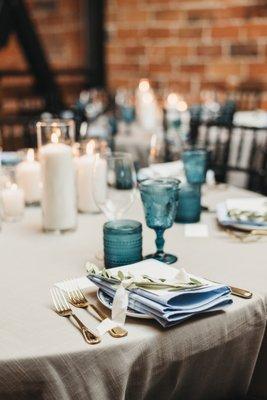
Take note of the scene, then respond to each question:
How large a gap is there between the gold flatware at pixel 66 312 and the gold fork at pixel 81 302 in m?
0.01

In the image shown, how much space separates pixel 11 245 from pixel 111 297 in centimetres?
40

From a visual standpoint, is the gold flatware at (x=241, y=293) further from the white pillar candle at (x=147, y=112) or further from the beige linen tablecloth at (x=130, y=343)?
the white pillar candle at (x=147, y=112)

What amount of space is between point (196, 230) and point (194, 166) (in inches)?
12.2

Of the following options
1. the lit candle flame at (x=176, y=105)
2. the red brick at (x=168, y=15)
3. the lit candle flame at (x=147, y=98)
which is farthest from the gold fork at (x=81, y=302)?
the red brick at (x=168, y=15)

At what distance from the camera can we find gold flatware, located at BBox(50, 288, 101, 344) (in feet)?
2.70

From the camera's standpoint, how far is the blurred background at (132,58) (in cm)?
413

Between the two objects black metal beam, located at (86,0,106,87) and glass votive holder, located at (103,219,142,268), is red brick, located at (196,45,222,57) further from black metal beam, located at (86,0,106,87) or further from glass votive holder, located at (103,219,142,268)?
glass votive holder, located at (103,219,142,268)

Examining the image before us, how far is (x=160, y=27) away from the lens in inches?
187

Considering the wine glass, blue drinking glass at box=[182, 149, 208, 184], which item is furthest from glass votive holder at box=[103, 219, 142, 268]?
blue drinking glass at box=[182, 149, 208, 184]

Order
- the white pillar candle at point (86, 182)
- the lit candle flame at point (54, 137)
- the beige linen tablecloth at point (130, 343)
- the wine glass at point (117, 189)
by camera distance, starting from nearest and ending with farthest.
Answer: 1. the beige linen tablecloth at point (130, 343)
2. the wine glass at point (117, 189)
3. the lit candle flame at point (54, 137)
4. the white pillar candle at point (86, 182)

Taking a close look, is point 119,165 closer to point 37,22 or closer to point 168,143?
point 168,143

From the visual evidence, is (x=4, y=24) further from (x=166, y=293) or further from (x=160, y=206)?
(x=166, y=293)

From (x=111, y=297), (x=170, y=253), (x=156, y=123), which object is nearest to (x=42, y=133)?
(x=170, y=253)

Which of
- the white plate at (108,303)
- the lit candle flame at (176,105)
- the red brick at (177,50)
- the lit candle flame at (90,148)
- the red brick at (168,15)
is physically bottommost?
the white plate at (108,303)
